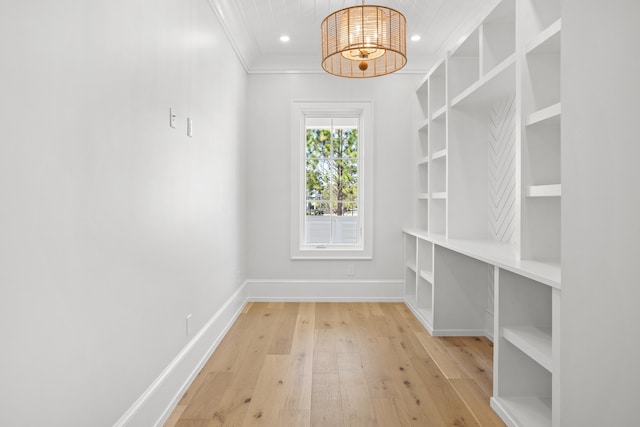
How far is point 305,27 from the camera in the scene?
11.3 feet

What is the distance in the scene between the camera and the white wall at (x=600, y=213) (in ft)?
4.71

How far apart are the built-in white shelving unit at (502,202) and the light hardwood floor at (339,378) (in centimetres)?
27

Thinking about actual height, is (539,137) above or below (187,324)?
above

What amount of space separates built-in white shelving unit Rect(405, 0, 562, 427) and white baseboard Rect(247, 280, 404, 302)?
0.76 feet

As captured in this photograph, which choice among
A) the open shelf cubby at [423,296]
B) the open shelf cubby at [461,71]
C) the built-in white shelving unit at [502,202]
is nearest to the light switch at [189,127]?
the built-in white shelving unit at [502,202]

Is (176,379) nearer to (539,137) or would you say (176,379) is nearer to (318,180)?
(539,137)

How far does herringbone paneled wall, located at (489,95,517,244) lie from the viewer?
2.78 meters

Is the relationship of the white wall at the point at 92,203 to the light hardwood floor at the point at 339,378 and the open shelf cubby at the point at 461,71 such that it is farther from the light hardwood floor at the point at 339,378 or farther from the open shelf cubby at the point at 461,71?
the open shelf cubby at the point at 461,71

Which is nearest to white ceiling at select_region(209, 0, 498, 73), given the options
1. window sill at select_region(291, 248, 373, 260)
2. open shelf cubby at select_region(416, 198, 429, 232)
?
open shelf cubby at select_region(416, 198, 429, 232)

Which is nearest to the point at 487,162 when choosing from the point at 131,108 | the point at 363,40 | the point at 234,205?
the point at 363,40

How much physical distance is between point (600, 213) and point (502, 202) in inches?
58.6

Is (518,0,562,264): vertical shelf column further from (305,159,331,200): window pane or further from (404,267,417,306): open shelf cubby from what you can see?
(305,159,331,200): window pane

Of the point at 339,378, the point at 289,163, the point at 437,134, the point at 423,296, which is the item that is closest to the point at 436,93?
the point at 437,134

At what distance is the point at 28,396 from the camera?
3.26ft
